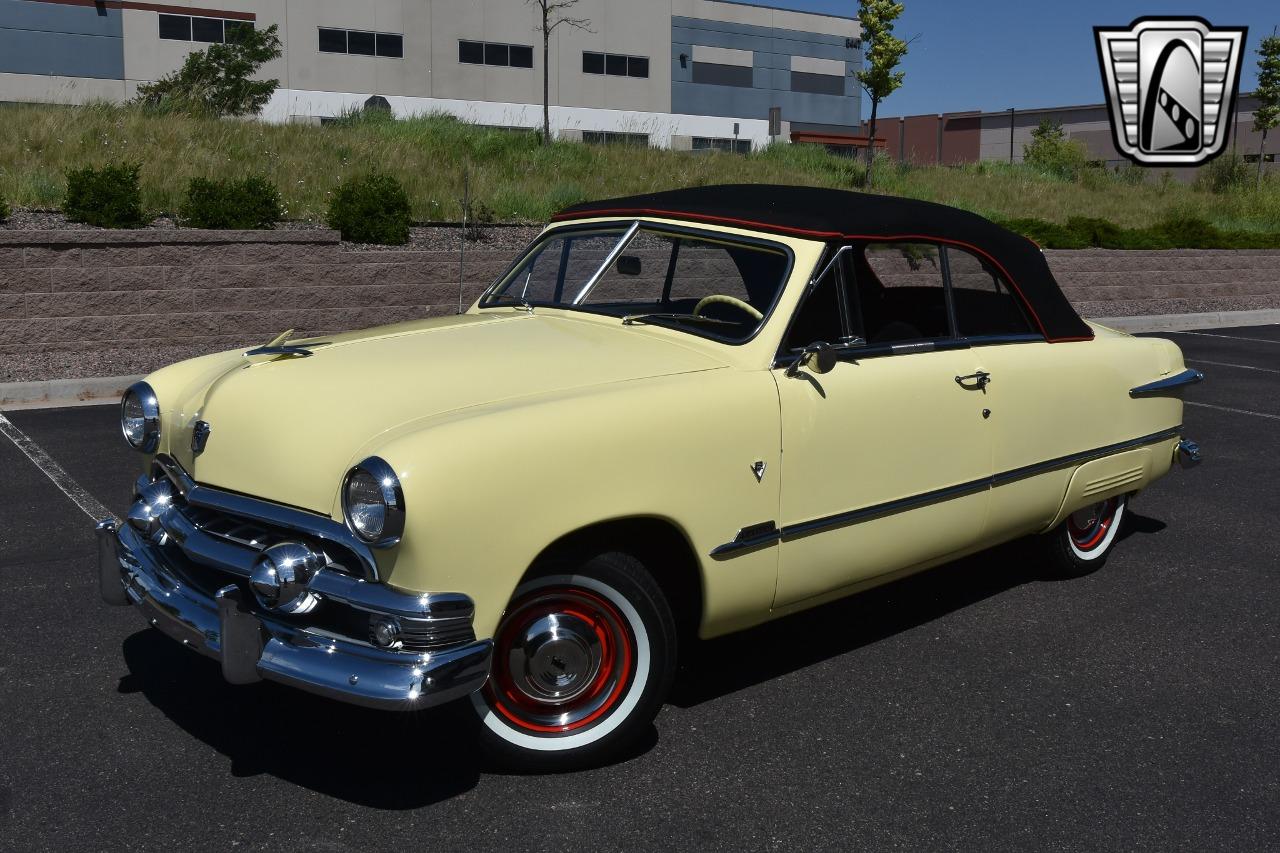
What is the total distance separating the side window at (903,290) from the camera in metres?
4.35

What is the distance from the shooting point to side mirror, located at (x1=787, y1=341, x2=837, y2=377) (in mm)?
3848

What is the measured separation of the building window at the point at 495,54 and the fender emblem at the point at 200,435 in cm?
4159

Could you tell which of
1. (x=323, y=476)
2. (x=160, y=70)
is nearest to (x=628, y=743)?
(x=323, y=476)

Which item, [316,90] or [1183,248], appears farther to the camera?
[316,90]

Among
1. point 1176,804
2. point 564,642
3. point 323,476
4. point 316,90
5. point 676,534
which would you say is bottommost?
point 1176,804

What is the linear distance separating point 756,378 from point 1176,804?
169 cm

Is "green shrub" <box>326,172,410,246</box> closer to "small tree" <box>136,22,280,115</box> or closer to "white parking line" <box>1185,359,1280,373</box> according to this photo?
"small tree" <box>136,22,280,115</box>

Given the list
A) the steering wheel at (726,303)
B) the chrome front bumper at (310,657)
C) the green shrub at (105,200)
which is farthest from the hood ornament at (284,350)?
the green shrub at (105,200)

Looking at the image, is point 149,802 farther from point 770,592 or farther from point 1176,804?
point 1176,804

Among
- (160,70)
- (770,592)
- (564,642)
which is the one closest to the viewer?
(564,642)

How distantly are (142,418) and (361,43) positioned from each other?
40.1 metres

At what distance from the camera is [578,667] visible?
11.1 feet

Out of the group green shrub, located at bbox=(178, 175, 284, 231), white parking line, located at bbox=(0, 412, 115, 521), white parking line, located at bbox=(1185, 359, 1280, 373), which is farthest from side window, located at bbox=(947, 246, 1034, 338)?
green shrub, located at bbox=(178, 175, 284, 231)

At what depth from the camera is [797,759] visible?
140 inches
